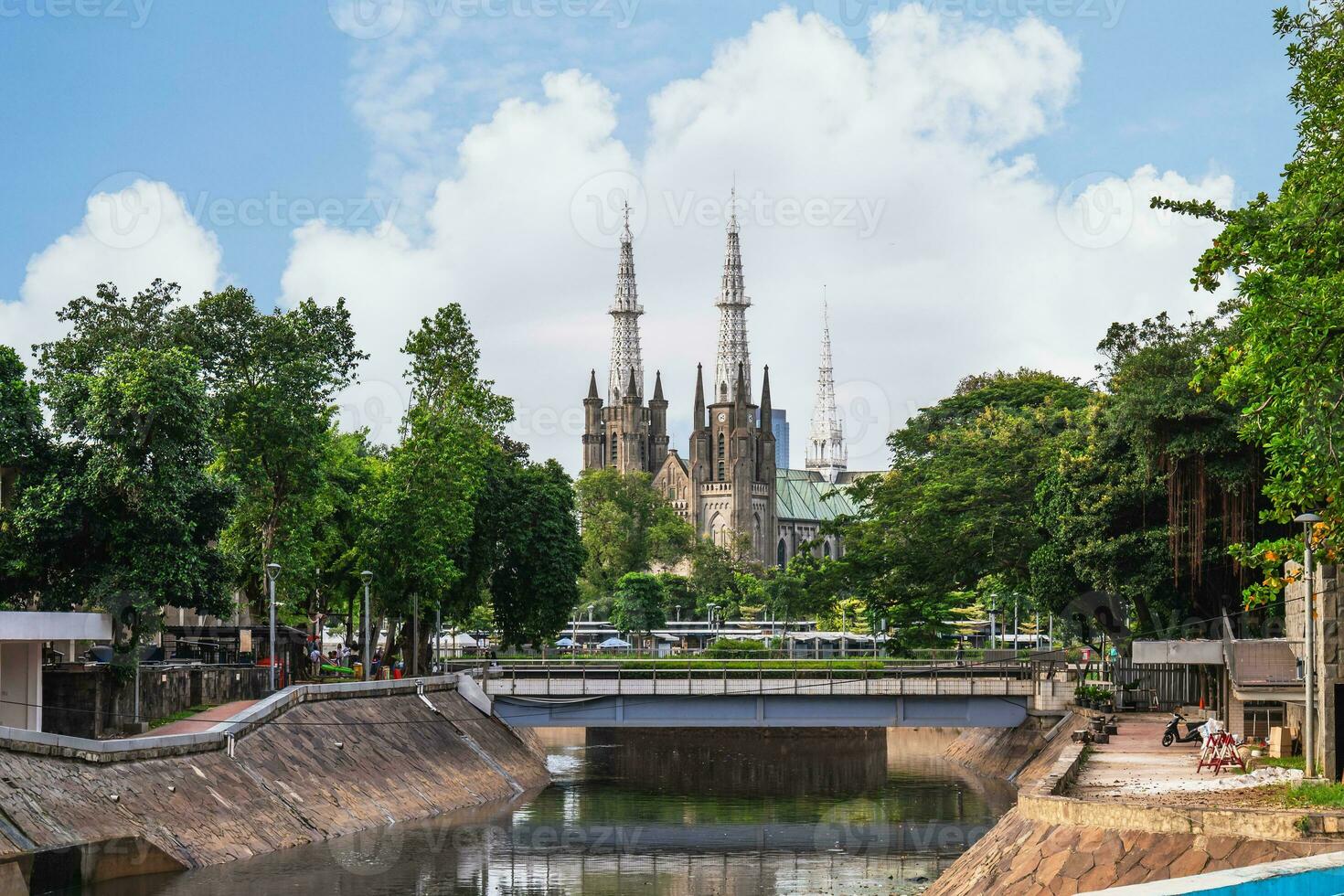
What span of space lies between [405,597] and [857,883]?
110 ft

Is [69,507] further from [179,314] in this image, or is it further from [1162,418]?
[1162,418]

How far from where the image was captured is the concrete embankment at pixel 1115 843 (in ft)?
74.0

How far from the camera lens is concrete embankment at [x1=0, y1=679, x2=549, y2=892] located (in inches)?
1384

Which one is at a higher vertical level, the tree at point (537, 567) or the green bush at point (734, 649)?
the tree at point (537, 567)

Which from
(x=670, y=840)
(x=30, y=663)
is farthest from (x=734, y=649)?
(x=30, y=663)

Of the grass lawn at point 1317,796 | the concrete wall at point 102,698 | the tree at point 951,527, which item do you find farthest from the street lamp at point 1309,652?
the tree at point 951,527

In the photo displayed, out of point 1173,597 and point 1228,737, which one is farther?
point 1173,597

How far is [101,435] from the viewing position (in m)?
45.8

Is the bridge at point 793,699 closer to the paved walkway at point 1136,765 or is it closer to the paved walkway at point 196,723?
the paved walkway at point 1136,765

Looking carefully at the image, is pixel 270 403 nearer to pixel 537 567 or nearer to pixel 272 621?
pixel 272 621

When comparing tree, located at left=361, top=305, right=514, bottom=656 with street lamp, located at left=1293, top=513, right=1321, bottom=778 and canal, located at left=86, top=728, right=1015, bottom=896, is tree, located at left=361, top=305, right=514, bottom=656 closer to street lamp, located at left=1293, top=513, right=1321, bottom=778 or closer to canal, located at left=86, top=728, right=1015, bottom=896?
canal, located at left=86, top=728, right=1015, bottom=896

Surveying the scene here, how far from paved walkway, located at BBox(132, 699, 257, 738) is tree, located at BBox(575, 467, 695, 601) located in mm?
103995

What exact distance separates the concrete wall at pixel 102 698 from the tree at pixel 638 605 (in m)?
81.8

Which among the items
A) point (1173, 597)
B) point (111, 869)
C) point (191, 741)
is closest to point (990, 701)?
point (1173, 597)
